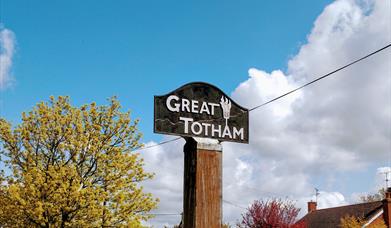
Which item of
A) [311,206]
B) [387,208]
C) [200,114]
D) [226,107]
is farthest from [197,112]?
[311,206]

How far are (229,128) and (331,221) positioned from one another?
4208 cm

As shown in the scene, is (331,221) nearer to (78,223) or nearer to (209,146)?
(78,223)

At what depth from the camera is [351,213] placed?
140ft

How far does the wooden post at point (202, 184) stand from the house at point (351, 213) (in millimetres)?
36676

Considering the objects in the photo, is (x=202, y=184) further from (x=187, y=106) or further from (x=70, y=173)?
(x=70, y=173)

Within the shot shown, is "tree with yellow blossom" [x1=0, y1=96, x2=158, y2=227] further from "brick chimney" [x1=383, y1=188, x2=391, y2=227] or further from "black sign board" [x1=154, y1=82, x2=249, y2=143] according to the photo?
"brick chimney" [x1=383, y1=188, x2=391, y2=227]

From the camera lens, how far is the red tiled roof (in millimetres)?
40688

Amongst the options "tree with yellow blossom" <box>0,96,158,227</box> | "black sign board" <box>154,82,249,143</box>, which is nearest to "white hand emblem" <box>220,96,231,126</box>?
"black sign board" <box>154,82,249,143</box>

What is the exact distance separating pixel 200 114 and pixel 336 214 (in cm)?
4295

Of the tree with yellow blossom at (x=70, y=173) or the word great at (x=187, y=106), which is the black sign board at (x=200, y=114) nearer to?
the word great at (x=187, y=106)

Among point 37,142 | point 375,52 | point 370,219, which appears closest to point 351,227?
point 370,219

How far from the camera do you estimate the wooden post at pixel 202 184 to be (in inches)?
187

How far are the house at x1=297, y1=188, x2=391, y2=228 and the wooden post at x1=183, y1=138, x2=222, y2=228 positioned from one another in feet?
120

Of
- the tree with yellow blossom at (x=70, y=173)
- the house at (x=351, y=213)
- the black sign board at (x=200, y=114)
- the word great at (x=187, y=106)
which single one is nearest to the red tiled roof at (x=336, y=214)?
the house at (x=351, y=213)
